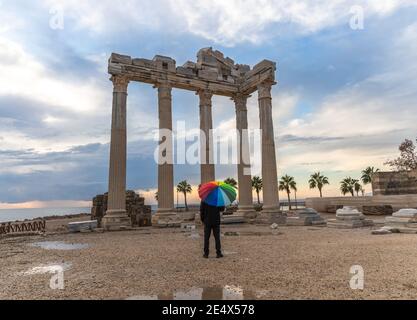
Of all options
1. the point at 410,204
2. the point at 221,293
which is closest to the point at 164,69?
the point at 221,293

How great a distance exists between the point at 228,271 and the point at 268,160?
52.3 feet

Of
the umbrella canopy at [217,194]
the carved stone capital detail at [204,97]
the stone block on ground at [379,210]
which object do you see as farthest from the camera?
the stone block on ground at [379,210]

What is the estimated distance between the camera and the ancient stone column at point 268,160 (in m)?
21.7

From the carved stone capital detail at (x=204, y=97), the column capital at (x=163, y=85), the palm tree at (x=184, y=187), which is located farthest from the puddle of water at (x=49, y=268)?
the palm tree at (x=184, y=187)

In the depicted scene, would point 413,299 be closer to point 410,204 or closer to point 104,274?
point 104,274

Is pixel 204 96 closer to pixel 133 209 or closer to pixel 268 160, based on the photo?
pixel 268 160

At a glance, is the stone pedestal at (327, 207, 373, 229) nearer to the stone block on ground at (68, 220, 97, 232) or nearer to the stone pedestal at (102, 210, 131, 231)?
the stone pedestal at (102, 210, 131, 231)

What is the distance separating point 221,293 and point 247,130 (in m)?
21.4

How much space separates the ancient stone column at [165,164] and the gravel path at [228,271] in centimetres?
1032

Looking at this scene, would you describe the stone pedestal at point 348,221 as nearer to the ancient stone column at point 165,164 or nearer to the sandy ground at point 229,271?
the sandy ground at point 229,271

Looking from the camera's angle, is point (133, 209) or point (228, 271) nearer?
point (228, 271)

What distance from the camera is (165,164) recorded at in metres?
21.4

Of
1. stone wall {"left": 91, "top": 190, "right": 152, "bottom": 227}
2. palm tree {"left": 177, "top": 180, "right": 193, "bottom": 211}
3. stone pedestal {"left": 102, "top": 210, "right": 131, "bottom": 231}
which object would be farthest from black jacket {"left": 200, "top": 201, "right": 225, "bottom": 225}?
palm tree {"left": 177, "top": 180, "right": 193, "bottom": 211}

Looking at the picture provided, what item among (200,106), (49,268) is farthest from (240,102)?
(49,268)
